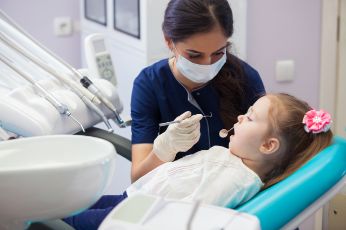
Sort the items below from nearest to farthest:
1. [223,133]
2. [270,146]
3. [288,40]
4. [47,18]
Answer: [270,146]
[223,133]
[288,40]
[47,18]

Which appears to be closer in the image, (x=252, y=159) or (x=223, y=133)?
(x=252, y=159)

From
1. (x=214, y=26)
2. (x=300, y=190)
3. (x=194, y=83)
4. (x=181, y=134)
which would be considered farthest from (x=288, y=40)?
(x=300, y=190)

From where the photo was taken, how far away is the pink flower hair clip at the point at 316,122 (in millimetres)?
1453

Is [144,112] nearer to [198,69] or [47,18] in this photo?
[198,69]

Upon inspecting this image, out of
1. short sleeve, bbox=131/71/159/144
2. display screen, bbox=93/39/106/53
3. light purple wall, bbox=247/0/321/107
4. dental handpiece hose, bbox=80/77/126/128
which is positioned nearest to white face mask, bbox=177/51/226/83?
short sleeve, bbox=131/71/159/144

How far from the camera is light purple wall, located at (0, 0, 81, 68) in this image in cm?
317

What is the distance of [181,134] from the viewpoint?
55.6 inches

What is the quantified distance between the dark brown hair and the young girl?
9.2 inches

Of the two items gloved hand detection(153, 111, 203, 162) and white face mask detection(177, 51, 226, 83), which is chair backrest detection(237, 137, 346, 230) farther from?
white face mask detection(177, 51, 226, 83)

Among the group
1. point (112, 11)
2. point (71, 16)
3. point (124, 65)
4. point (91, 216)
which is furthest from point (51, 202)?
point (71, 16)

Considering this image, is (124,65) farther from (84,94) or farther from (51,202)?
(51,202)

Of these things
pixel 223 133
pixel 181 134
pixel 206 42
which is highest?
pixel 206 42

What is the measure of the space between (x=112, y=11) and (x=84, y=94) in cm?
123

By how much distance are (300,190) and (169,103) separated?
2.12ft
